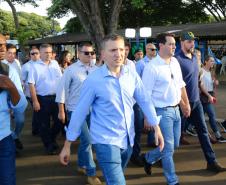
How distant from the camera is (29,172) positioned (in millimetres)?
5949

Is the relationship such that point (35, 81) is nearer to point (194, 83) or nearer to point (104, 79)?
point (194, 83)

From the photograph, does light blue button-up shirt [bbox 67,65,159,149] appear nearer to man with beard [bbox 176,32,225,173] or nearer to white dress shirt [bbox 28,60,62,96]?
man with beard [bbox 176,32,225,173]

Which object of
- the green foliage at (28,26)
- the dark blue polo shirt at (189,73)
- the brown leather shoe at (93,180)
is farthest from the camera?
the green foliage at (28,26)

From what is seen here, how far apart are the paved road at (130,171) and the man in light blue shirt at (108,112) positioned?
75.0 inches

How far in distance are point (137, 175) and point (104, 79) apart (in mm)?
2435

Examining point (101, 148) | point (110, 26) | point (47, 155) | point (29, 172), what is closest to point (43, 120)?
point (47, 155)

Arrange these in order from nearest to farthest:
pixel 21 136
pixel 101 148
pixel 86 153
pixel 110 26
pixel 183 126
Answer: pixel 101 148
pixel 86 153
pixel 183 126
pixel 21 136
pixel 110 26

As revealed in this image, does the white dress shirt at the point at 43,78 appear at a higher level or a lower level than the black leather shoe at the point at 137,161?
higher

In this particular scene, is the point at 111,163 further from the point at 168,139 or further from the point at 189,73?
the point at 189,73

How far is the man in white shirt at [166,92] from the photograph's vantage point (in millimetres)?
4789

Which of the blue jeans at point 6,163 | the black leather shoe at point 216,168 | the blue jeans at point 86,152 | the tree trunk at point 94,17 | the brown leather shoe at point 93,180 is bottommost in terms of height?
the brown leather shoe at point 93,180

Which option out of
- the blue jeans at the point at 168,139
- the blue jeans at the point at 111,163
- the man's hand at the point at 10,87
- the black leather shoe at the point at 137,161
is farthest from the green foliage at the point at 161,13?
the blue jeans at the point at 111,163

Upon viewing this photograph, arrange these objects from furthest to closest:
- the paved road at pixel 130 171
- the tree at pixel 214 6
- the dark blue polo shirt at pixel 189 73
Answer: the tree at pixel 214 6, the dark blue polo shirt at pixel 189 73, the paved road at pixel 130 171

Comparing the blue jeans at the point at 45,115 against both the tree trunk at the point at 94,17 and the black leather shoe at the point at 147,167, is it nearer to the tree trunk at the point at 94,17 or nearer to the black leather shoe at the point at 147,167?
the black leather shoe at the point at 147,167
